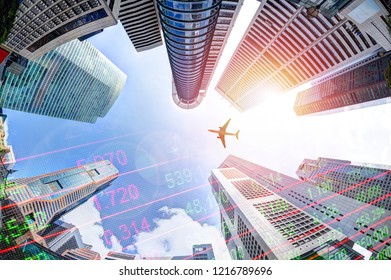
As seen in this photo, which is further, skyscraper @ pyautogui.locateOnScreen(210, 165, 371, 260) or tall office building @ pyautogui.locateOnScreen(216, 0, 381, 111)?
tall office building @ pyautogui.locateOnScreen(216, 0, 381, 111)

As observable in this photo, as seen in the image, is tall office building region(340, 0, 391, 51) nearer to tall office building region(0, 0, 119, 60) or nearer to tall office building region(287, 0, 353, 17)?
tall office building region(287, 0, 353, 17)

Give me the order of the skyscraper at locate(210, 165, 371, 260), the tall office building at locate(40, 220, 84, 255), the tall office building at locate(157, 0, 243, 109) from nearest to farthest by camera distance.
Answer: the tall office building at locate(157, 0, 243, 109) < the skyscraper at locate(210, 165, 371, 260) < the tall office building at locate(40, 220, 84, 255)

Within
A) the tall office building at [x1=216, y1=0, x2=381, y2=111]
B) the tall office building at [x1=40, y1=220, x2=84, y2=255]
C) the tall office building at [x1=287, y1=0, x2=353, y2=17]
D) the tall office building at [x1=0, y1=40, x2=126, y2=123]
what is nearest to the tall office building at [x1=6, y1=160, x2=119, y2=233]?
the tall office building at [x1=40, y1=220, x2=84, y2=255]

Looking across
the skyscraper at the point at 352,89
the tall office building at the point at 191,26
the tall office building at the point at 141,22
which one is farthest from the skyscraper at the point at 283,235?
the skyscraper at the point at 352,89

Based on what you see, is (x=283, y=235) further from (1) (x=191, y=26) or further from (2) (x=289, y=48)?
(2) (x=289, y=48)

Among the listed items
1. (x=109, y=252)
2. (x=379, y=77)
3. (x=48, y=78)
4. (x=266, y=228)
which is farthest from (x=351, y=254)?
(x=109, y=252)
